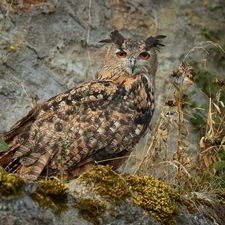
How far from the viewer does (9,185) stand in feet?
10.2

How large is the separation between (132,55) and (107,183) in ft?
8.45

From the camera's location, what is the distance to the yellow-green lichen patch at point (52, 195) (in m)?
3.26

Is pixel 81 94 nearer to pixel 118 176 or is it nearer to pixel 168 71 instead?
pixel 118 176

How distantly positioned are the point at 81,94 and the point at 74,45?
1.67m

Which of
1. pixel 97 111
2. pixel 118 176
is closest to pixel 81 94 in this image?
pixel 97 111

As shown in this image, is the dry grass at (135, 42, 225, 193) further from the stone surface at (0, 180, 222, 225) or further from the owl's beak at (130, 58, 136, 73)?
the owl's beak at (130, 58, 136, 73)

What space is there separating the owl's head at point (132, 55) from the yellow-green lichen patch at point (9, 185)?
289 centimetres

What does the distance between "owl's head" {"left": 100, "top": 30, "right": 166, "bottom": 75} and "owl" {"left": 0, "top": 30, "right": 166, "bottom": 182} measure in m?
0.54

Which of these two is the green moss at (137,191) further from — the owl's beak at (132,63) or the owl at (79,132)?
the owl's beak at (132,63)

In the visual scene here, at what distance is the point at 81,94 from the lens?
200 inches

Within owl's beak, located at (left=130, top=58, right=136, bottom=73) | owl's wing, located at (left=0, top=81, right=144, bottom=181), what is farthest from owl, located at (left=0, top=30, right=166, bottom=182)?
owl's beak, located at (left=130, top=58, right=136, bottom=73)

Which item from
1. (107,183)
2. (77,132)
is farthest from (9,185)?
(77,132)

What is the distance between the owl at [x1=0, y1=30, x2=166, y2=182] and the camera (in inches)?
184

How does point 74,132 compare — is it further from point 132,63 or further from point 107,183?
point 132,63
